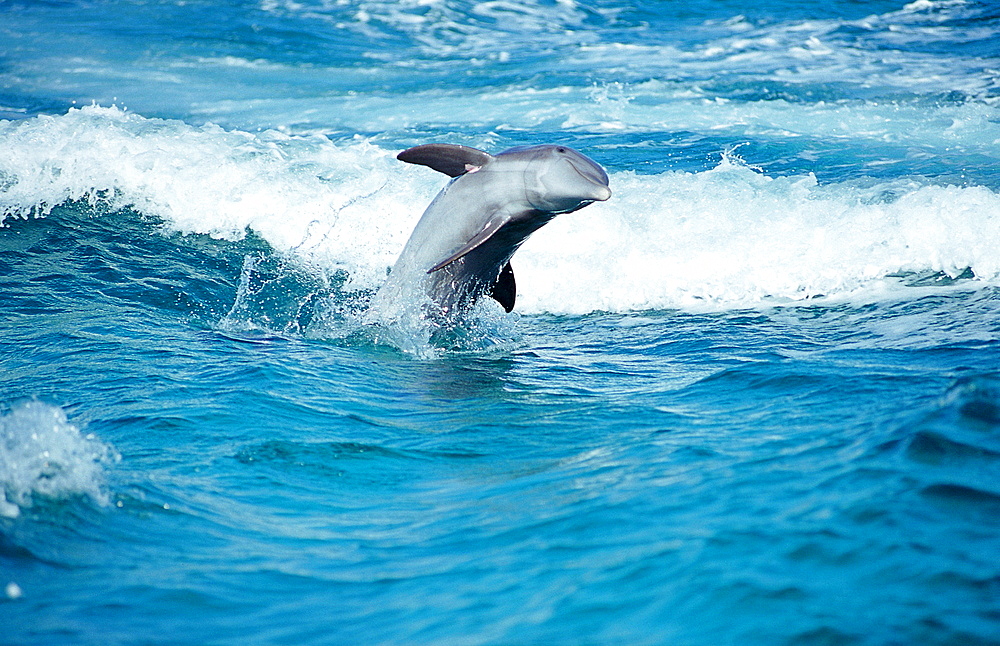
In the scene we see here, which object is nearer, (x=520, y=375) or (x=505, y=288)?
(x=520, y=375)

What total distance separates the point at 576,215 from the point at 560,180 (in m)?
4.73

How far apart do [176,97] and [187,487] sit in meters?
14.6

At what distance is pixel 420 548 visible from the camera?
12.8 feet

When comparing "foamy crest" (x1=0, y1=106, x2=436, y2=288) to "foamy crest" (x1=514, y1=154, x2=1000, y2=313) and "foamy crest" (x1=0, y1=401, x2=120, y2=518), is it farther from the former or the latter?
"foamy crest" (x1=0, y1=401, x2=120, y2=518)

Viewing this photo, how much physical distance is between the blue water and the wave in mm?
53

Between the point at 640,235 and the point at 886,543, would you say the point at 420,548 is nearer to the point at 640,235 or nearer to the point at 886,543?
the point at 886,543

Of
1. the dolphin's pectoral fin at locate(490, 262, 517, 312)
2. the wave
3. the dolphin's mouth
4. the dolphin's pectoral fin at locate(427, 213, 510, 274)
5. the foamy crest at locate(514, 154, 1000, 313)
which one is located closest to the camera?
the dolphin's mouth

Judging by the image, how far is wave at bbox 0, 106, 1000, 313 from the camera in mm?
9367

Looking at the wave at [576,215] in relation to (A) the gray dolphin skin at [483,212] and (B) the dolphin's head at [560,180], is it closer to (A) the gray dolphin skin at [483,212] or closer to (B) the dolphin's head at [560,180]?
(A) the gray dolphin skin at [483,212]

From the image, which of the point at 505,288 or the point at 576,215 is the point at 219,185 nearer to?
the point at 576,215

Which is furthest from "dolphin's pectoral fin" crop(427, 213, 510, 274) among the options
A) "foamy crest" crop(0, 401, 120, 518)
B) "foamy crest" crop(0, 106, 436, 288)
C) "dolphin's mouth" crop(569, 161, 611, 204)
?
"foamy crest" crop(0, 106, 436, 288)

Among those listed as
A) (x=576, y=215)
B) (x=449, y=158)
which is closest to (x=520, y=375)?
(x=449, y=158)

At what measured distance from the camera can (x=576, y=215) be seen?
36.7 feet

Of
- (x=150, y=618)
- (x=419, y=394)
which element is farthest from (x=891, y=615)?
(x=419, y=394)
